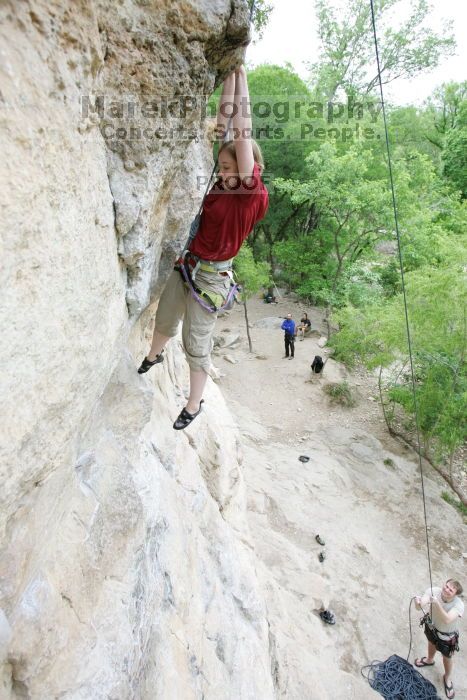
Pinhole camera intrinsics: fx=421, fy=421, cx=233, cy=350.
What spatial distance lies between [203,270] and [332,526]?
7.21 meters

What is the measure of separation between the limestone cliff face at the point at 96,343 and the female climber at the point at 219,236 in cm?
20

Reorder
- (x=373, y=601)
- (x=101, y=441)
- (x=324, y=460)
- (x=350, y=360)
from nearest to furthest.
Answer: (x=101, y=441) < (x=373, y=601) < (x=324, y=460) < (x=350, y=360)

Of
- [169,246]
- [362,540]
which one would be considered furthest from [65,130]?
[362,540]

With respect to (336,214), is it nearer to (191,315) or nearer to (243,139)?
(191,315)

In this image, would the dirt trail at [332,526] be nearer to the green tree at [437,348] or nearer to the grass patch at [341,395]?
the grass patch at [341,395]

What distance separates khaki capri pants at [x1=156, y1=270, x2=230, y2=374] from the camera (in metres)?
3.38

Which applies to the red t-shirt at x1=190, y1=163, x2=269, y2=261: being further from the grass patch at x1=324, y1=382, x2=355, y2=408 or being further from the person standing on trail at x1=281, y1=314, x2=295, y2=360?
the person standing on trail at x1=281, y1=314, x2=295, y2=360

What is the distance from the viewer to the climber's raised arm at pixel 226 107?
2.67 m

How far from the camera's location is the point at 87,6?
5.64ft

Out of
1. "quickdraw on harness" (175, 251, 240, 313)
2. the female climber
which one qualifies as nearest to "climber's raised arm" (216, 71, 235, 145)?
the female climber

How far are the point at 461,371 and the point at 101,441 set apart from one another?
28.6ft

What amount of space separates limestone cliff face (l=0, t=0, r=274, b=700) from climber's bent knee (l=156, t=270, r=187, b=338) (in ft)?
0.49

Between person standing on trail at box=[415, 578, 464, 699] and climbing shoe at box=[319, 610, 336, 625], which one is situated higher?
person standing on trail at box=[415, 578, 464, 699]

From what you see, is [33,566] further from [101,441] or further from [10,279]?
[10,279]
